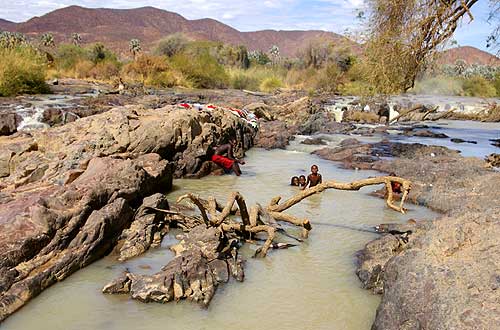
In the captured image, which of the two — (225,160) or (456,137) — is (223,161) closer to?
(225,160)

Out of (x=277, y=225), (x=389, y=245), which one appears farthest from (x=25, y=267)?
(x=389, y=245)

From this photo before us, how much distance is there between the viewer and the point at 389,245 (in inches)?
244

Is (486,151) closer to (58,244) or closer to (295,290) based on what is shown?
(295,290)

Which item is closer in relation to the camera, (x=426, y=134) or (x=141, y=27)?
(x=426, y=134)

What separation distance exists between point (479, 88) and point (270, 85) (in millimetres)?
18220

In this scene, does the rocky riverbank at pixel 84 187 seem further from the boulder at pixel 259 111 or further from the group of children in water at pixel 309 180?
the boulder at pixel 259 111

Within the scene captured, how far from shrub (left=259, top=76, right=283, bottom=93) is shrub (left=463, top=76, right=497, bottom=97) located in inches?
660

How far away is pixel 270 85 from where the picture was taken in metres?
39.0

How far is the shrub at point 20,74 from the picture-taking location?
21.3 m

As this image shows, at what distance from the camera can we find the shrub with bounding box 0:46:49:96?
69.8ft

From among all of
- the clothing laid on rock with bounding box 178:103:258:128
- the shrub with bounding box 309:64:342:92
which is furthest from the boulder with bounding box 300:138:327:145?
the shrub with bounding box 309:64:342:92

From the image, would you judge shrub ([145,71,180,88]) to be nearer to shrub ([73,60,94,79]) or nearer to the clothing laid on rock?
shrub ([73,60,94,79])

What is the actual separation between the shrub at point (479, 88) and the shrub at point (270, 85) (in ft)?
55.0

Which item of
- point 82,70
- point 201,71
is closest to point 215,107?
point 201,71
